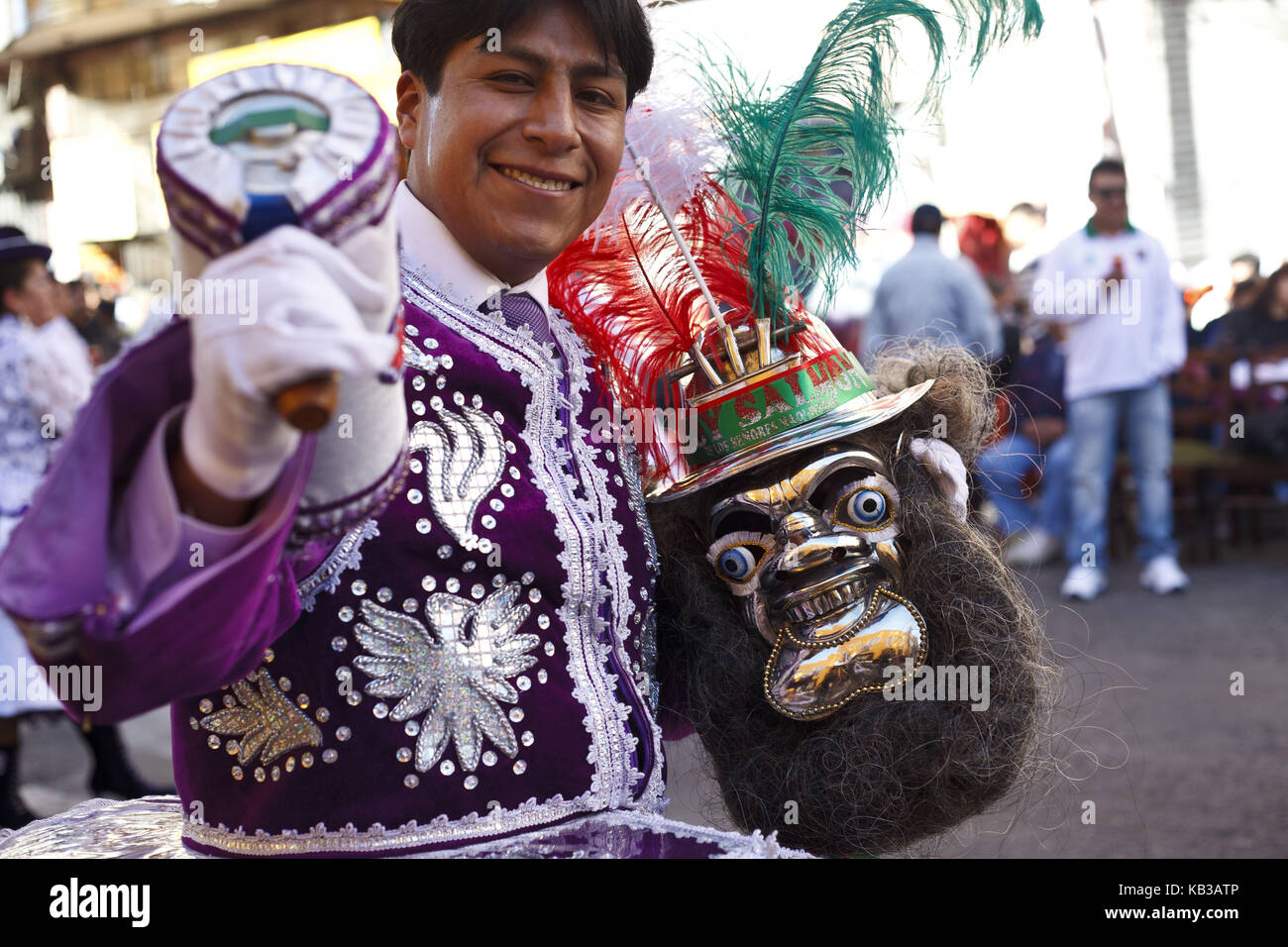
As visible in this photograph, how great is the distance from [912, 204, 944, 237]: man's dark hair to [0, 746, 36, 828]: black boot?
16.2 ft

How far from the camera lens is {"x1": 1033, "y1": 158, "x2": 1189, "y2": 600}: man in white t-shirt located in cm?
629

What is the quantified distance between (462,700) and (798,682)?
20.8 inches

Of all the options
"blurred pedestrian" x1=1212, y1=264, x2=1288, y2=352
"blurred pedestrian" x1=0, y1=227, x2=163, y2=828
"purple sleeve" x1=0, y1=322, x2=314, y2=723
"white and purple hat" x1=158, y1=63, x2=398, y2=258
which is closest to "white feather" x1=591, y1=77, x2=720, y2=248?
"white and purple hat" x1=158, y1=63, x2=398, y2=258

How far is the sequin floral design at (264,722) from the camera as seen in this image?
59.1 inches

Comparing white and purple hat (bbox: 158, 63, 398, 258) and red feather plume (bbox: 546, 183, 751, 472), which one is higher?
red feather plume (bbox: 546, 183, 751, 472)

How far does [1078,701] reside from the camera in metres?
2.11

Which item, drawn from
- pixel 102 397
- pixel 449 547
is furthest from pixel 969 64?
pixel 102 397

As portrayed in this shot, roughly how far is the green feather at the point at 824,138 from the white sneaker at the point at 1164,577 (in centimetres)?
521

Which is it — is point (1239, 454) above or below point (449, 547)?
above

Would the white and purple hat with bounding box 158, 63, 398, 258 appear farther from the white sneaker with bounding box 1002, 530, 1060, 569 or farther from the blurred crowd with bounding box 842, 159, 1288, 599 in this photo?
the white sneaker with bounding box 1002, 530, 1060, 569

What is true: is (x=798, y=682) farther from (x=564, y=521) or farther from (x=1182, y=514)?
(x=1182, y=514)

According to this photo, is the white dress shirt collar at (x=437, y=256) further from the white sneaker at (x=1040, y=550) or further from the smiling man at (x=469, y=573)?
the white sneaker at (x=1040, y=550)

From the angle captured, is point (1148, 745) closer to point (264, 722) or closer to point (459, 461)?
point (459, 461)

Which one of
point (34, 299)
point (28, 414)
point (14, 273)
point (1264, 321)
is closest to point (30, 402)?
point (28, 414)
